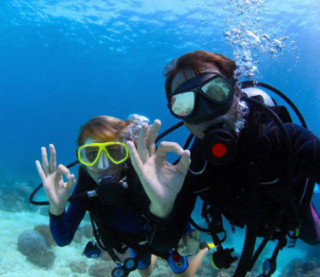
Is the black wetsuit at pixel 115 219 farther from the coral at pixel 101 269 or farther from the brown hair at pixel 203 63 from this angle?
the coral at pixel 101 269

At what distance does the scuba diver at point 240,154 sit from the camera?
7.01ft

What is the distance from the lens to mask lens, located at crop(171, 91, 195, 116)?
95.1 inches

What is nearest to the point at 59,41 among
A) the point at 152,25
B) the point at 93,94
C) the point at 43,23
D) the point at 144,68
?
the point at 43,23

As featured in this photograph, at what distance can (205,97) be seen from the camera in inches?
93.2

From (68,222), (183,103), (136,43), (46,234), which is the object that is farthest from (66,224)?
(136,43)

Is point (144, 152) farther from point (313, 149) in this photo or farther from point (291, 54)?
point (291, 54)

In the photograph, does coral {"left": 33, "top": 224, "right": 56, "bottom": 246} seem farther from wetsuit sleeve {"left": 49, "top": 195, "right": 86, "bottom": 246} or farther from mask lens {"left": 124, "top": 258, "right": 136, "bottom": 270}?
mask lens {"left": 124, "top": 258, "right": 136, "bottom": 270}

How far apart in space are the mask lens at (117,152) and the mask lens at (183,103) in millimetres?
1133

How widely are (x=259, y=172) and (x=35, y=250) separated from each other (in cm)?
887

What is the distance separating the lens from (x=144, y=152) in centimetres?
237

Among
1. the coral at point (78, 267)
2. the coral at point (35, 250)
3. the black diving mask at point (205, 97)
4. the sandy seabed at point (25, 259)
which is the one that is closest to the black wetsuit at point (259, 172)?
the black diving mask at point (205, 97)

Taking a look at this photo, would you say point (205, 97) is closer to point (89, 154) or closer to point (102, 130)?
point (102, 130)

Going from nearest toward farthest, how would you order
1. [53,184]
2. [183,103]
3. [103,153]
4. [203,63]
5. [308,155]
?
[308,155] → [183,103] → [203,63] → [53,184] → [103,153]

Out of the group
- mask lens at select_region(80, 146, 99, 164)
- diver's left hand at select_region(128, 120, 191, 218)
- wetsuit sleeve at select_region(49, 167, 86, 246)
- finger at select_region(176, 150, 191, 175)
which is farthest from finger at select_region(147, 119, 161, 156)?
wetsuit sleeve at select_region(49, 167, 86, 246)
